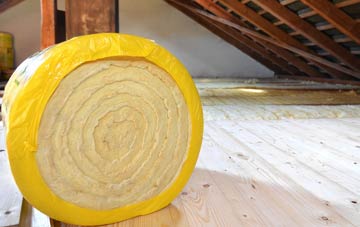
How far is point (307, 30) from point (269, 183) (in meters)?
3.30

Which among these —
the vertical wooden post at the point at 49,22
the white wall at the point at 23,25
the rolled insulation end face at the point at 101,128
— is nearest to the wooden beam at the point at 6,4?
the white wall at the point at 23,25

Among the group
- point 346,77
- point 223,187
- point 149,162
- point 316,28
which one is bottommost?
point 346,77

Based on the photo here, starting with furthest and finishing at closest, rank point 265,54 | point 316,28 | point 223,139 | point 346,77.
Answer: point 265,54 → point 346,77 → point 316,28 → point 223,139

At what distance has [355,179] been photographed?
119 cm

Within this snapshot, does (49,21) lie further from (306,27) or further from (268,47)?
(268,47)

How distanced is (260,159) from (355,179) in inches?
15.2

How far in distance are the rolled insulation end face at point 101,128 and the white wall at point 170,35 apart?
19.5ft

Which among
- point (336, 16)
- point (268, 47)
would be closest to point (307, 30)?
point (336, 16)

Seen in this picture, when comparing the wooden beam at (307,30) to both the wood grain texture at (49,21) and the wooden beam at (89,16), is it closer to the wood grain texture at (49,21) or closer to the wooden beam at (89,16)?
the wood grain texture at (49,21)

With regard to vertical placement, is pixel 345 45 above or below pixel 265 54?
above

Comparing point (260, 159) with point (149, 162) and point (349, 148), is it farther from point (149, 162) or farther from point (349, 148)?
point (149, 162)

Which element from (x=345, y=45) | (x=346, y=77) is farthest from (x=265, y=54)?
(x=345, y=45)

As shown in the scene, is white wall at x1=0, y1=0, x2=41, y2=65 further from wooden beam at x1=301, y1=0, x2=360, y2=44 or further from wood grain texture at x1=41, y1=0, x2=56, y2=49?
wooden beam at x1=301, y1=0, x2=360, y2=44

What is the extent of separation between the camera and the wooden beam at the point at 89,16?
4.61 ft
